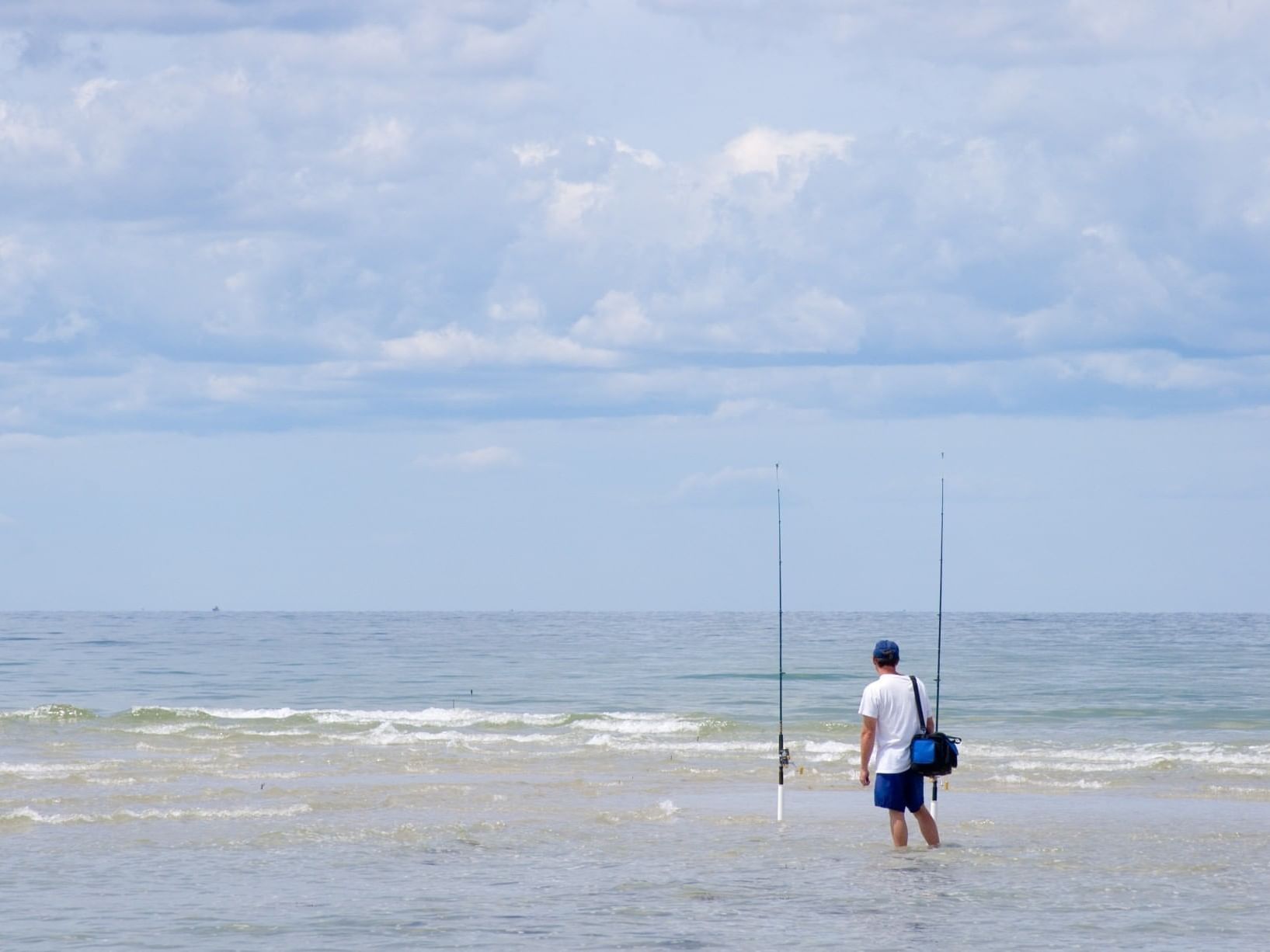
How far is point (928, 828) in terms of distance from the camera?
10.9 m

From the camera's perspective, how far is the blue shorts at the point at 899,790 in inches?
413

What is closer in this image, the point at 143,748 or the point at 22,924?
the point at 22,924

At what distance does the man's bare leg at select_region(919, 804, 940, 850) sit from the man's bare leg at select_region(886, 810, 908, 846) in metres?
0.02

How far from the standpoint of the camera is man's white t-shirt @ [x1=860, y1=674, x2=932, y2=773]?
10453mm

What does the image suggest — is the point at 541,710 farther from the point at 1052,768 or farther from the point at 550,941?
the point at 550,941

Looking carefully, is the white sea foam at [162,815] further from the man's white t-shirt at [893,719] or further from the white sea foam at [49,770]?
the man's white t-shirt at [893,719]

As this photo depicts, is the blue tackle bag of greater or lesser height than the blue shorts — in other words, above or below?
above

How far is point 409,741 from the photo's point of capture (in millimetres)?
21781

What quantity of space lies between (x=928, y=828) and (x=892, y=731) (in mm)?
973

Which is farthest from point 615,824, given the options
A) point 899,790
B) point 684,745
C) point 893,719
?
point 684,745

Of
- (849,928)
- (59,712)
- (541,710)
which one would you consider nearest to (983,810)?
(849,928)

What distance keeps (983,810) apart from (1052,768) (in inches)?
175

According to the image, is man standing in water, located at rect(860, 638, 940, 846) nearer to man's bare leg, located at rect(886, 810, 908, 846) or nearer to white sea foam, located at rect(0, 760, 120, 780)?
man's bare leg, located at rect(886, 810, 908, 846)

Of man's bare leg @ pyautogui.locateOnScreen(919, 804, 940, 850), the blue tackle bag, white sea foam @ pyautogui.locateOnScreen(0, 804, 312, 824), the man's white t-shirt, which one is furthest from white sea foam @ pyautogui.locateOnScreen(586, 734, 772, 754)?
the blue tackle bag
